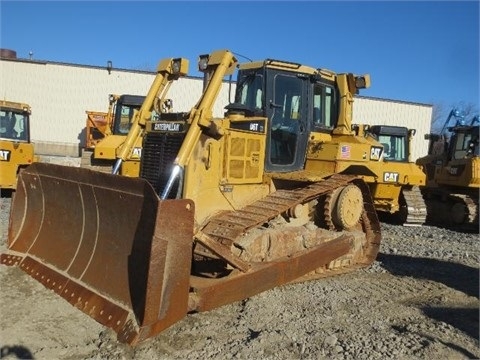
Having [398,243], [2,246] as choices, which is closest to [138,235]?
[2,246]

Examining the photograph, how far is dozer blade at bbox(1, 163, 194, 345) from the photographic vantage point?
3883 mm

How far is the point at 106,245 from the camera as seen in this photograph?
4.69 m

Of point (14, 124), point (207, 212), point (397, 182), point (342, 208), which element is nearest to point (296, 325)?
point (207, 212)

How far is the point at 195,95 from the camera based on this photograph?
26578mm

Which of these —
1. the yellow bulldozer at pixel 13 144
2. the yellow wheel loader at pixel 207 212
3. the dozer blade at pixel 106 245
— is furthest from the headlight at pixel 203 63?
the yellow bulldozer at pixel 13 144

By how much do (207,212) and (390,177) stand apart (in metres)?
6.56

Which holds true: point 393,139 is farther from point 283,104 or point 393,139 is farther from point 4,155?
point 4,155

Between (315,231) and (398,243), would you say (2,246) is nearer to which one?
(315,231)

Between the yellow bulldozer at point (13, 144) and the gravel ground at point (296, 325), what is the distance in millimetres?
7102

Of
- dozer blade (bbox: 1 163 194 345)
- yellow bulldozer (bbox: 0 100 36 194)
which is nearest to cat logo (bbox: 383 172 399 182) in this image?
dozer blade (bbox: 1 163 194 345)

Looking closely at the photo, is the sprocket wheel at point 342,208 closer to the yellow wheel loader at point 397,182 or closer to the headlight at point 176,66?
the headlight at point 176,66

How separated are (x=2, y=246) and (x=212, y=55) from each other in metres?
4.17

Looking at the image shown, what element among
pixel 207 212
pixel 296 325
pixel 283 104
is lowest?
pixel 296 325

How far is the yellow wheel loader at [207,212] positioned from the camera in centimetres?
404
